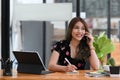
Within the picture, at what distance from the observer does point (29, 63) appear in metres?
2.40

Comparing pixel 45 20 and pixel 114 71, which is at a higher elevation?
pixel 45 20

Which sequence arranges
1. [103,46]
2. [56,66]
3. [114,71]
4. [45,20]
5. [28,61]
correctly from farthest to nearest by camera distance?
1. [45,20]
2. [103,46]
3. [56,66]
4. [28,61]
5. [114,71]

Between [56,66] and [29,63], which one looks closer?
[29,63]

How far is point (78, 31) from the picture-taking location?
2867 mm

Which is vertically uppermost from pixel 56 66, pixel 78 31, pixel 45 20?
pixel 45 20

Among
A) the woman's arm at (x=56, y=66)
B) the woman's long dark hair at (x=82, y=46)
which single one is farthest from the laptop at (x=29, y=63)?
the woman's long dark hair at (x=82, y=46)

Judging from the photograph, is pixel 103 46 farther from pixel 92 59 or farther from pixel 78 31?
pixel 78 31

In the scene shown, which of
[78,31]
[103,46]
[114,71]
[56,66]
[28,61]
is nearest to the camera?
[114,71]

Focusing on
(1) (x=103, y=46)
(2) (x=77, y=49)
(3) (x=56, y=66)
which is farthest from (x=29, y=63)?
(1) (x=103, y=46)

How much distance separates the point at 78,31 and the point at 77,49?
216 millimetres

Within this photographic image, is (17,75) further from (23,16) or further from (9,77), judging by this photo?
(23,16)

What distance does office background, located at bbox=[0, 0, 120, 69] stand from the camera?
4.62 metres

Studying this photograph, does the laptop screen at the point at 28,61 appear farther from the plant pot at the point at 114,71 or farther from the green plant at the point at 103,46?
the green plant at the point at 103,46

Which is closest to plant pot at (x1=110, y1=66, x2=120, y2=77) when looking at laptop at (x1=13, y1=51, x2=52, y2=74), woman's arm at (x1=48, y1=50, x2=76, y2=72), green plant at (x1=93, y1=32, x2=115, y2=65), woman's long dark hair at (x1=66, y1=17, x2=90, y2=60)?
woman's arm at (x1=48, y1=50, x2=76, y2=72)
